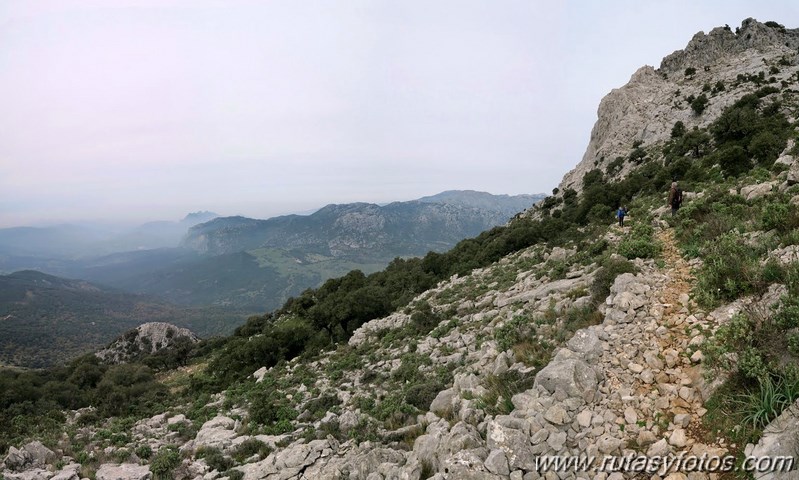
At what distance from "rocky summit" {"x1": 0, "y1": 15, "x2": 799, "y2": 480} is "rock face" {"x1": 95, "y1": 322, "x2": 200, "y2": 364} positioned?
1721 inches

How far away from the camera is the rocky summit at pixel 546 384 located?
21.6 ft

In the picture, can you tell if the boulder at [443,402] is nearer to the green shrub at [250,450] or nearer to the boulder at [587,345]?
the boulder at [587,345]

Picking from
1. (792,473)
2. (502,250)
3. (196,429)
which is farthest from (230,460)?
(502,250)

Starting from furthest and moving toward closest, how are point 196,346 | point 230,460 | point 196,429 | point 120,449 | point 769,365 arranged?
point 196,346, point 196,429, point 120,449, point 230,460, point 769,365

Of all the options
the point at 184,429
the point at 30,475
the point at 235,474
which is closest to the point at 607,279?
the point at 235,474

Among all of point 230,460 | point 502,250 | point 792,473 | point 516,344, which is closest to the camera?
point 792,473

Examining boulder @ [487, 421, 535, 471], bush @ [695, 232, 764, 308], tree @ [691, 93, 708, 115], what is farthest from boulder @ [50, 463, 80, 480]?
tree @ [691, 93, 708, 115]

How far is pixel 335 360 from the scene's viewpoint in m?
25.1

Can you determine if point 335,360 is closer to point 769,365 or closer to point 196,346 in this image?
point 769,365

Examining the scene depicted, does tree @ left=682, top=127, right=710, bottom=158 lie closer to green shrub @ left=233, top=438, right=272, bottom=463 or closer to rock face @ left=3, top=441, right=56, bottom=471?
green shrub @ left=233, top=438, right=272, bottom=463

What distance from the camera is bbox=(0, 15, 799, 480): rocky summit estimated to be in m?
6.59

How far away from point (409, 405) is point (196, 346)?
205 feet

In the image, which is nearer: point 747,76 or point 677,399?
point 677,399

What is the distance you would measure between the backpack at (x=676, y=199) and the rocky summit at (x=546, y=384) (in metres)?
0.11
